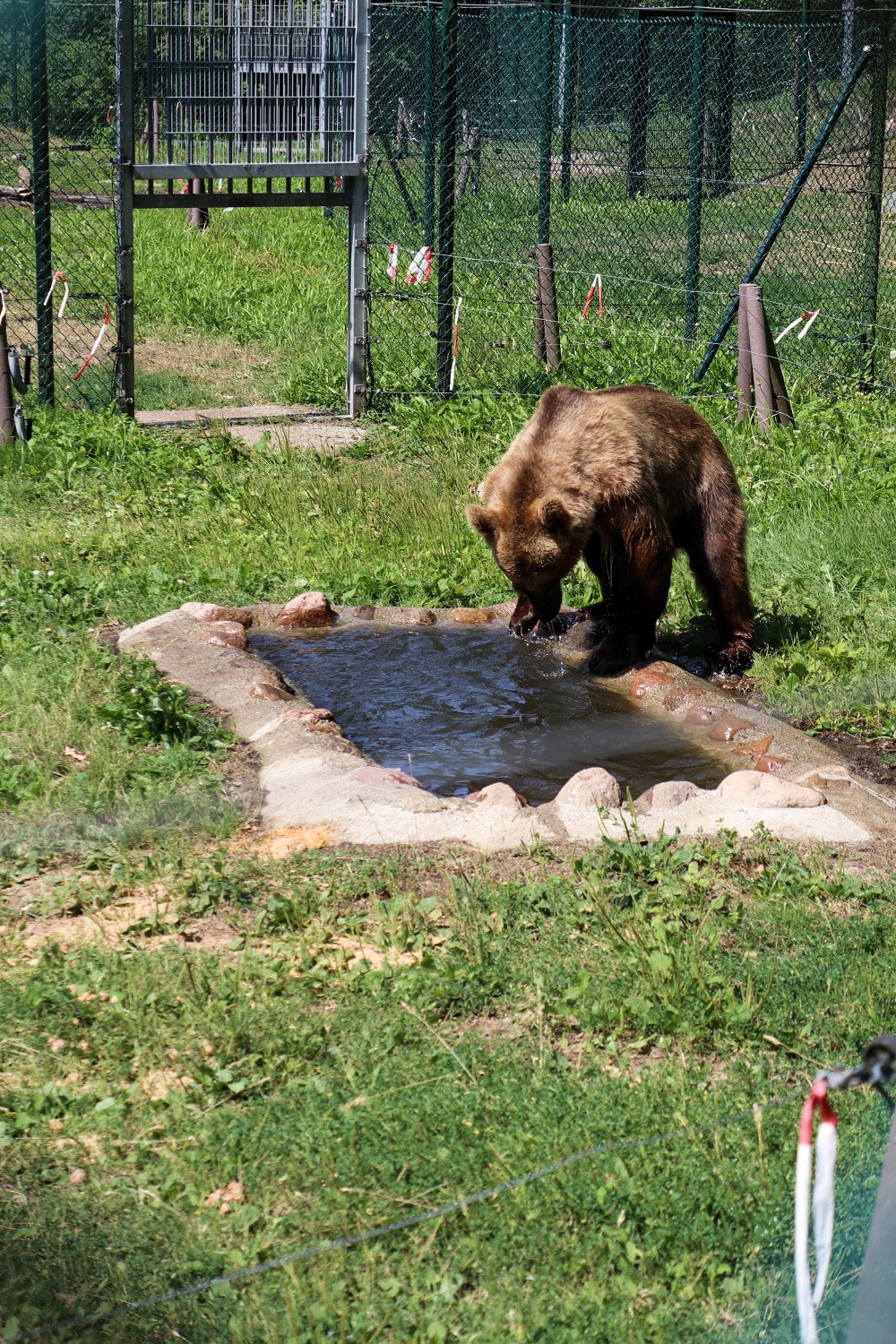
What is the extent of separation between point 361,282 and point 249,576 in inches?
180

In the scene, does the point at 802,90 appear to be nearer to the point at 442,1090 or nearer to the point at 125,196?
the point at 125,196

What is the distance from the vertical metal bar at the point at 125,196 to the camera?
10.0 m

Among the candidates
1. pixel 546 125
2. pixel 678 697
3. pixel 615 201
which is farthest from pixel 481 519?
pixel 615 201

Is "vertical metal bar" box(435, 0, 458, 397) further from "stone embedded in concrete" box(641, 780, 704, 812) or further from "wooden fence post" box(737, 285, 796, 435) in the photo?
"stone embedded in concrete" box(641, 780, 704, 812)

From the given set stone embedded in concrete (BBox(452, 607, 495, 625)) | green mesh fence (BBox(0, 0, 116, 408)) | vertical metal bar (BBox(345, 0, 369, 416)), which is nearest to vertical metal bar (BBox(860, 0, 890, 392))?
vertical metal bar (BBox(345, 0, 369, 416))

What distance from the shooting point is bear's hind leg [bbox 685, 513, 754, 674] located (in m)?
7.26

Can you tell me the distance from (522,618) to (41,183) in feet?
17.4

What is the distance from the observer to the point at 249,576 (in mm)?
7875

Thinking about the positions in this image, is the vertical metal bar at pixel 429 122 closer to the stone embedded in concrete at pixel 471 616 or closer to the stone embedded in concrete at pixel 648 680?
the stone embedded in concrete at pixel 471 616

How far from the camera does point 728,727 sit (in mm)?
6148

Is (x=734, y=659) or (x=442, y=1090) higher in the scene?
(x=734, y=659)

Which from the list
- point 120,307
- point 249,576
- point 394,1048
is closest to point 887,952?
point 394,1048

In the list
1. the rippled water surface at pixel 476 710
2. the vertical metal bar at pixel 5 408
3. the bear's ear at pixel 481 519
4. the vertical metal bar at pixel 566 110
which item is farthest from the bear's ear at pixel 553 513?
the vertical metal bar at pixel 566 110

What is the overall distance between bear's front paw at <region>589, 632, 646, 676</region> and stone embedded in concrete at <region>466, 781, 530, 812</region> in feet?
6.46
